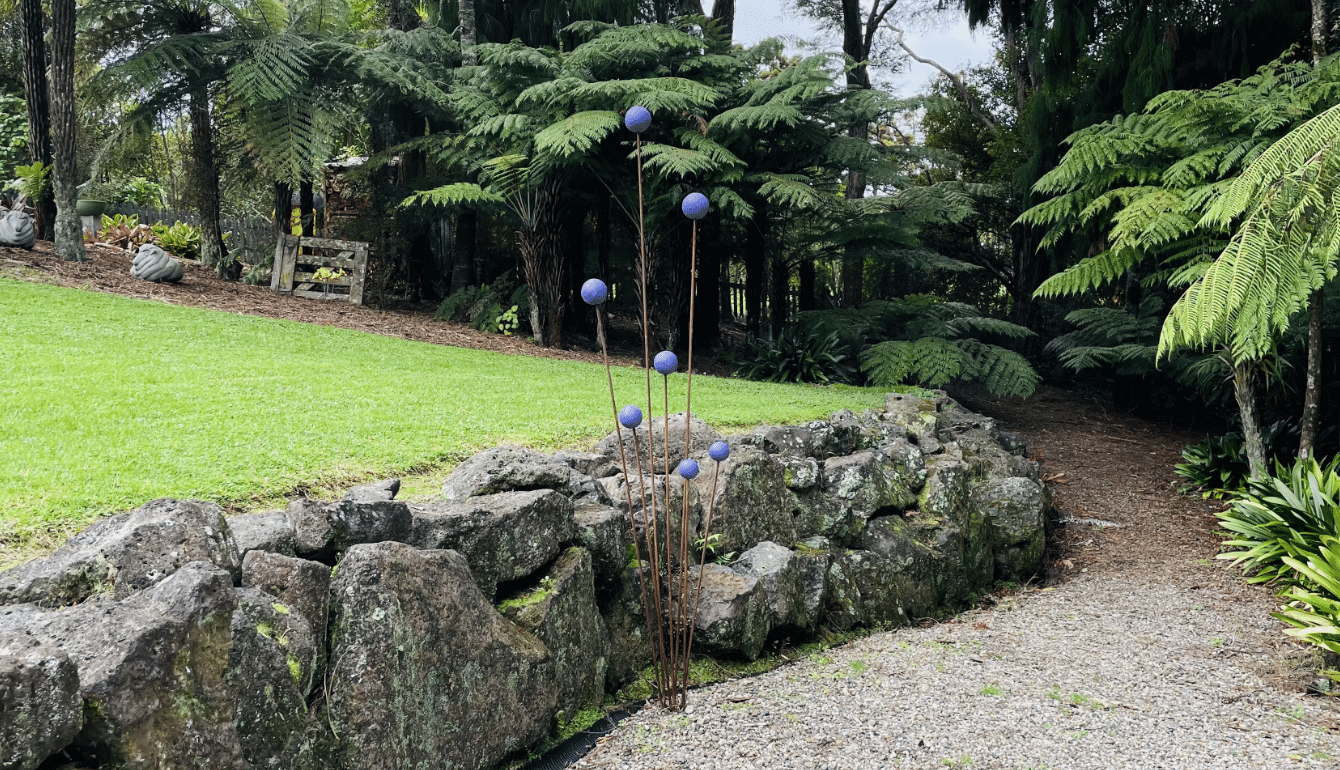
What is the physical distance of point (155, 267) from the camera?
10.5 metres

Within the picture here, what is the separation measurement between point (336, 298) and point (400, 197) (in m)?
2.03

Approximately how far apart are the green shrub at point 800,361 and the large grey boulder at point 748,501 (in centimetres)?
536

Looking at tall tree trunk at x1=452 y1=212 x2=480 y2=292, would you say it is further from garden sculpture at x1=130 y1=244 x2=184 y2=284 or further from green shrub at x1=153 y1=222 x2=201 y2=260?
green shrub at x1=153 y1=222 x2=201 y2=260

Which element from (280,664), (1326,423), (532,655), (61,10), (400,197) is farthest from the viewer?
(400,197)

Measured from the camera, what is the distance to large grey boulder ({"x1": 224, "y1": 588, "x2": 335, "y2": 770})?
2379 millimetres

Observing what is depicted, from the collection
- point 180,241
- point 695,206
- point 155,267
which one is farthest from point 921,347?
point 180,241

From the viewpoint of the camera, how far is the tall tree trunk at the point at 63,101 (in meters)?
9.77

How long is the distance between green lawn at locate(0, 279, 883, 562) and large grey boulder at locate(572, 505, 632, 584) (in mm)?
950

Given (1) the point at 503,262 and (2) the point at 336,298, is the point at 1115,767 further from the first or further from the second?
(1) the point at 503,262

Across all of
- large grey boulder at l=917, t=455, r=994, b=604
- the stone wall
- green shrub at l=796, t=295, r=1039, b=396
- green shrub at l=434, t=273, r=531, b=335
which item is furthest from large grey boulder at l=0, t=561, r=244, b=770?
green shrub at l=434, t=273, r=531, b=335

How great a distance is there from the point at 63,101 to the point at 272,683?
9843 mm

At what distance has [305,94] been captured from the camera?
38.2 ft

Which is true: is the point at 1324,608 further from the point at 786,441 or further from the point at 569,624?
the point at 569,624

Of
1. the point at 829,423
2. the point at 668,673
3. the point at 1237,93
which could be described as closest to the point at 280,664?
the point at 668,673
